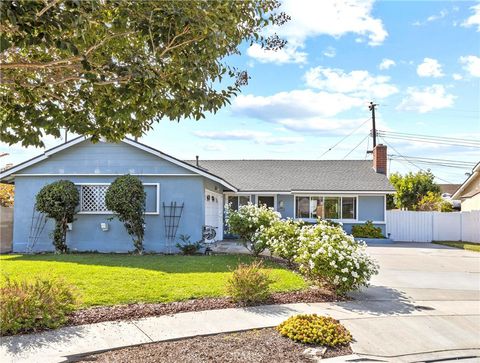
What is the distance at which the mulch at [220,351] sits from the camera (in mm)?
5188

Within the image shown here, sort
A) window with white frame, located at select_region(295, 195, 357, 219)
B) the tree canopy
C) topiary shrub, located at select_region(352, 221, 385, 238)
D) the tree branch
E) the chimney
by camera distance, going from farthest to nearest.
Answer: the tree canopy → the chimney → window with white frame, located at select_region(295, 195, 357, 219) → topiary shrub, located at select_region(352, 221, 385, 238) → the tree branch

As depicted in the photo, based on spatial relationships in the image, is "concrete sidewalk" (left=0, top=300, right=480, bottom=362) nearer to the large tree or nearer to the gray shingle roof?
the large tree

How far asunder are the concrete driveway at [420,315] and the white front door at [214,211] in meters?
7.67

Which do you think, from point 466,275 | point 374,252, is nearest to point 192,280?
point 466,275

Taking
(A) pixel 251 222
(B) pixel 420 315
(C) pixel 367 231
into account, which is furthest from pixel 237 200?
(B) pixel 420 315

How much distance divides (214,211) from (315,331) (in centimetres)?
1423

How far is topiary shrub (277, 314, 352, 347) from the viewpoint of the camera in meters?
5.87

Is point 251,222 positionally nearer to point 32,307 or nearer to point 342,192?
point 32,307

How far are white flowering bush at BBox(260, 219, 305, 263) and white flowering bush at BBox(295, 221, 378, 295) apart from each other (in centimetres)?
207

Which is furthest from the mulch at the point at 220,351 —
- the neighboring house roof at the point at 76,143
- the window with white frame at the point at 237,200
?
the window with white frame at the point at 237,200

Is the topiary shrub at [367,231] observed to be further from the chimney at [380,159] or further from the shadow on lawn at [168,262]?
the shadow on lawn at [168,262]

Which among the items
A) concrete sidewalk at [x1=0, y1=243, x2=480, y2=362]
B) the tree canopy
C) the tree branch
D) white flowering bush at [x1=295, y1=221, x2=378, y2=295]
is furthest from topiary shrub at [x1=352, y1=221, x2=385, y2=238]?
the tree branch

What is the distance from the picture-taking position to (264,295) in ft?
26.0

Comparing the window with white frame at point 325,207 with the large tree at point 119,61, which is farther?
the window with white frame at point 325,207
